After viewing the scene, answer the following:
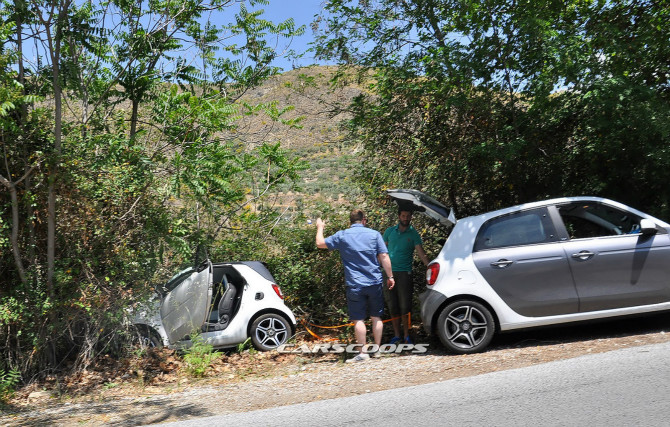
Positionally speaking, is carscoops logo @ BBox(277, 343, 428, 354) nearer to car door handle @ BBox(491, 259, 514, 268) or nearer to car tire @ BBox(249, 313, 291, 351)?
car tire @ BBox(249, 313, 291, 351)

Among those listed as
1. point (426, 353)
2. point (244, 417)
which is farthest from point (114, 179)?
point (426, 353)

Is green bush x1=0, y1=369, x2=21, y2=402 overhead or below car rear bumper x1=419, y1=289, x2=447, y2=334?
below

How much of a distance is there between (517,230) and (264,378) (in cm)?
370

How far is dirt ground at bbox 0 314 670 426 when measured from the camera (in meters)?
6.39

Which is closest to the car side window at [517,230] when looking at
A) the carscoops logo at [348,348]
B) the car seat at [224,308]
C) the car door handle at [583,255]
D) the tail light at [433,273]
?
the car door handle at [583,255]

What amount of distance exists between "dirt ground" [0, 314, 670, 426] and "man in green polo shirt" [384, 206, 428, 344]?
19.2 inches

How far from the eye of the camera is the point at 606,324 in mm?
8383

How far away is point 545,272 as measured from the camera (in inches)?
296

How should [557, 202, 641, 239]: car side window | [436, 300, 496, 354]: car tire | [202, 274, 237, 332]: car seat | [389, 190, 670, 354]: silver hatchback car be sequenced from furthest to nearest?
[202, 274, 237, 332]: car seat, [557, 202, 641, 239]: car side window, [436, 300, 496, 354]: car tire, [389, 190, 670, 354]: silver hatchback car

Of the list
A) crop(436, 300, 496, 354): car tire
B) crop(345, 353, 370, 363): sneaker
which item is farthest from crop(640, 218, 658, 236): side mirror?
crop(345, 353, 370, 363): sneaker

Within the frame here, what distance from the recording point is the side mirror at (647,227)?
7.39m

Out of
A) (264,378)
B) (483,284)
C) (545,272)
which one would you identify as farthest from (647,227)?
(264,378)

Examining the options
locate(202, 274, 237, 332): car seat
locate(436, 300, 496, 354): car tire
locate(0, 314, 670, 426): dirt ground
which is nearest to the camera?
locate(0, 314, 670, 426): dirt ground

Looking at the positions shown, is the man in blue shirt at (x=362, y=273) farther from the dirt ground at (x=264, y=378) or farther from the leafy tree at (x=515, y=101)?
the leafy tree at (x=515, y=101)
